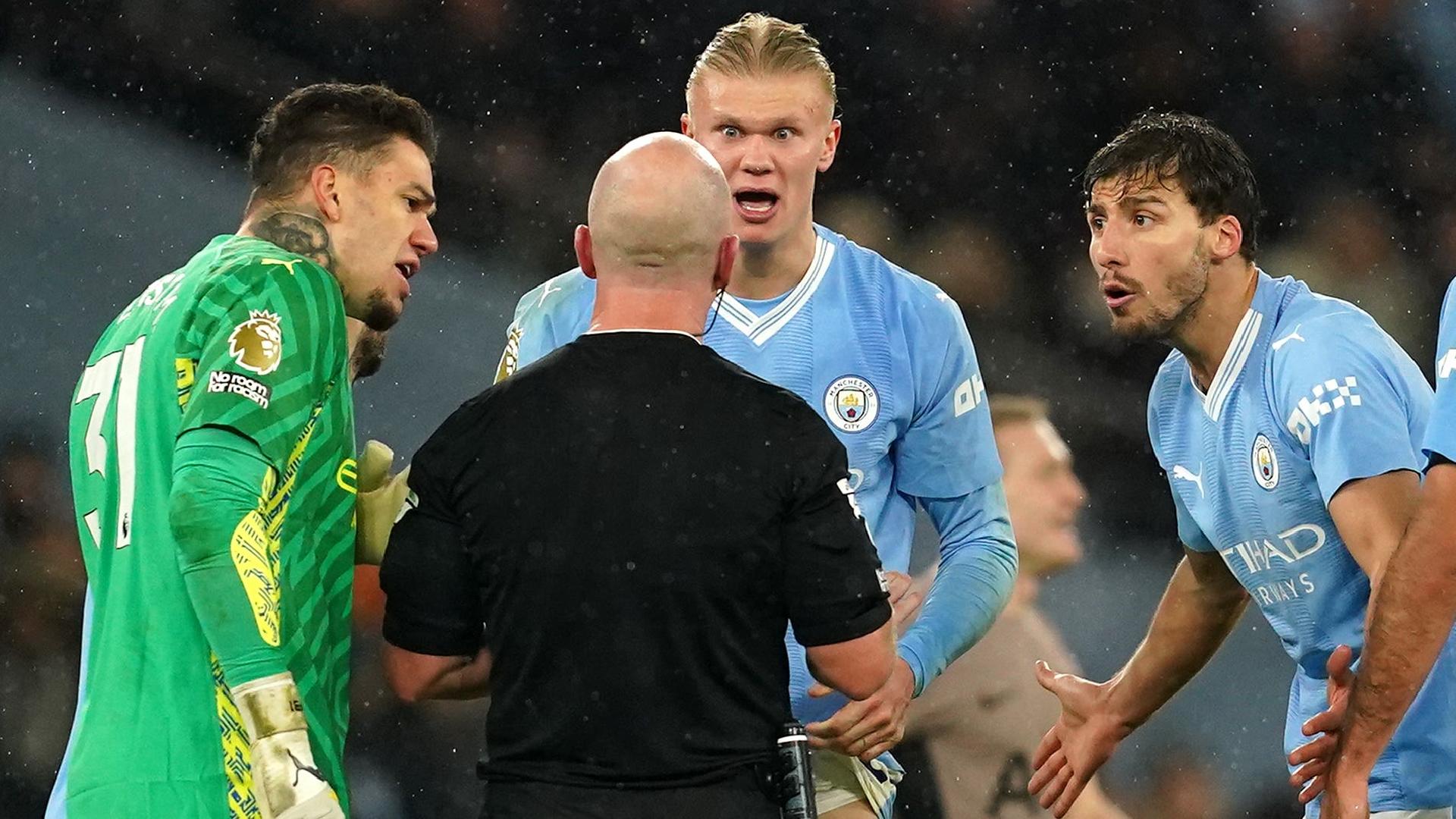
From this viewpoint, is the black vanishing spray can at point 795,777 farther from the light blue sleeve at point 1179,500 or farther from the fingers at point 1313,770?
the light blue sleeve at point 1179,500

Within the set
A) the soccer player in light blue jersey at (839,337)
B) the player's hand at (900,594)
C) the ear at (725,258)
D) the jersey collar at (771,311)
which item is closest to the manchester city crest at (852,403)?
the soccer player in light blue jersey at (839,337)

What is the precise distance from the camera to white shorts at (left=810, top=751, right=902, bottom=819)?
2514 mm

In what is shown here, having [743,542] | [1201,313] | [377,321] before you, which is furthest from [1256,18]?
[743,542]

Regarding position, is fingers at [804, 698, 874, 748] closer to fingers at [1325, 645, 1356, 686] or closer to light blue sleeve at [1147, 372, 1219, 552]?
fingers at [1325, 645, 1356, 686]

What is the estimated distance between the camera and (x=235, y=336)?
205cm

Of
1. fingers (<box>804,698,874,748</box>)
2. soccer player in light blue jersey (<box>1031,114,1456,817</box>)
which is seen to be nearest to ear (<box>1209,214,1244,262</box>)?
soccer player in light blue jersey (<box>1031,114,1456,817</box>)

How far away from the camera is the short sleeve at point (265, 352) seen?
6.60ft

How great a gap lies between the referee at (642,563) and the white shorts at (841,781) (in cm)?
62

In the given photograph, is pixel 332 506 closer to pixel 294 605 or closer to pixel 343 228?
pixel 294 605

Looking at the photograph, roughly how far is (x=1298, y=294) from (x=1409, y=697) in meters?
0.81

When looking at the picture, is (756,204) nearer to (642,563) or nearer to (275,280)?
(275,280)

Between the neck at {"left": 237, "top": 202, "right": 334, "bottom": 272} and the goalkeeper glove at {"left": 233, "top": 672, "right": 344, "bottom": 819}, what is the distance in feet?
2.07

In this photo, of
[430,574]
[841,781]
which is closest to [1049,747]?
[841,781]

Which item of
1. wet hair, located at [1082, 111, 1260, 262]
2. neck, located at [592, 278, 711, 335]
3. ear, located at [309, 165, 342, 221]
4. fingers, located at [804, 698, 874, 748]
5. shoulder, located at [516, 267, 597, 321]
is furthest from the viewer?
wet hair, located at [1082, 111, 1260, 262]
